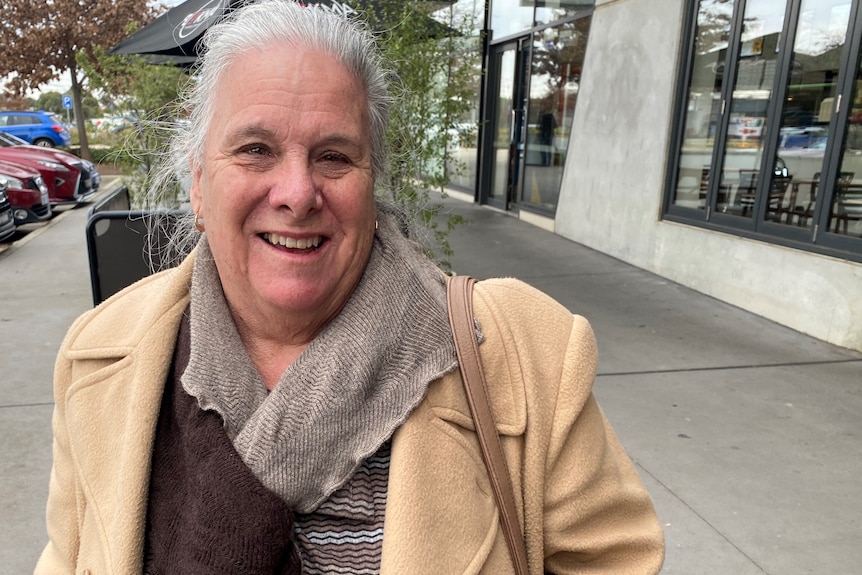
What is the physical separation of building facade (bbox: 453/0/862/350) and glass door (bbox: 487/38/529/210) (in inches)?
30.9

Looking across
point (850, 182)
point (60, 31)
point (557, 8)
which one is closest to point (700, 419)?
point (850, 182)

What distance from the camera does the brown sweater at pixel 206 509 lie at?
116cm

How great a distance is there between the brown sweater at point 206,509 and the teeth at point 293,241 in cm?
34

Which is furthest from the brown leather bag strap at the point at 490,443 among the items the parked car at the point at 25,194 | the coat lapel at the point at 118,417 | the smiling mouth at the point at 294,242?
the parked car at the point at 25,194

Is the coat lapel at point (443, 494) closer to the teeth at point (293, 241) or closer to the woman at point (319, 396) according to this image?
the woman at point (319, 396)

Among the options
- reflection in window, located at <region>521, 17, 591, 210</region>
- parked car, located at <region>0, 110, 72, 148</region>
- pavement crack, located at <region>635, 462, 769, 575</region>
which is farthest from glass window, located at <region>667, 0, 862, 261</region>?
parked car, located at <region>0, 110, 72, 148</region>

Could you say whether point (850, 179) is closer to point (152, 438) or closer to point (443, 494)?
point (443, 494)

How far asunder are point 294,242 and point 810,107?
5.32 meters

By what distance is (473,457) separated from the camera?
4.01 ft

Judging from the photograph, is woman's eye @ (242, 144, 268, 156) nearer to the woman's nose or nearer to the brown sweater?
the woman's nose

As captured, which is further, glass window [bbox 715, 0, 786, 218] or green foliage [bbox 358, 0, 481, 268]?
glass window [bbox 715, 0, 786, 218]

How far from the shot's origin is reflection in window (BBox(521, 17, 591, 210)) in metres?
8.82

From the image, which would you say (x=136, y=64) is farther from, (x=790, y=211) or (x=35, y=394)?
(x=790, y=211)

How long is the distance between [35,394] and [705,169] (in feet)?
19.3
